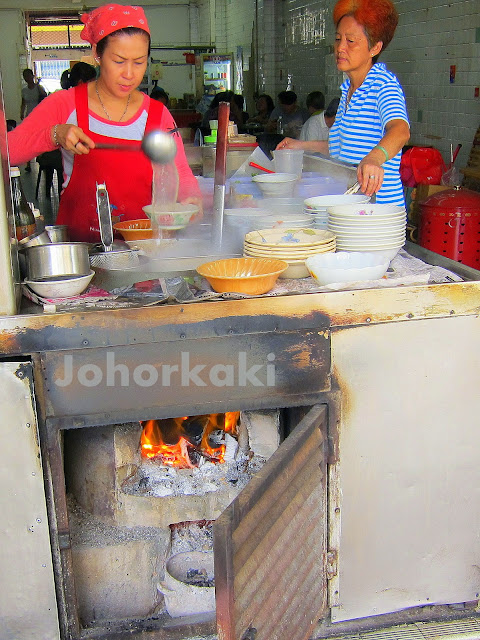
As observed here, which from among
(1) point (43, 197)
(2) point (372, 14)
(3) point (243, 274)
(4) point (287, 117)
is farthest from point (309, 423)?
(1) point (43, 197)

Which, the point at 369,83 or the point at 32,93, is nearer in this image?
the point at 369,83

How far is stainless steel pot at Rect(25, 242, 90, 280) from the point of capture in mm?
2045

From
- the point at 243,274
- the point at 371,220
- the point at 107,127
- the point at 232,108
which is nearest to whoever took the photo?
the point at 243,274

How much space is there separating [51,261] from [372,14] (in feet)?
6.10

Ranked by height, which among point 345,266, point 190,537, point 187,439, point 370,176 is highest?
point 370,176

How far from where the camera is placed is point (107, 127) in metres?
2.90

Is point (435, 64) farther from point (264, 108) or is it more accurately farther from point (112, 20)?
point (264, 108)

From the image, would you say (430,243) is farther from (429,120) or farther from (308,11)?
(308,11)

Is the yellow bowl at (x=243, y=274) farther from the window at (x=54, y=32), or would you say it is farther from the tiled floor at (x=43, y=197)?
the window at (x=54, y=32)

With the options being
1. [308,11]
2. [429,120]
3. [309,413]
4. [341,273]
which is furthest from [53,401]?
[308,11]

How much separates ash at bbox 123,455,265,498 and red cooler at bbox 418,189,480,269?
9.05ft

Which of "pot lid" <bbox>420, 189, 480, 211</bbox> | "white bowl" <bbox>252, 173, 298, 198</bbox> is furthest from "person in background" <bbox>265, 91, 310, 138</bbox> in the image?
"white bowl" <bbox>252, 173, 298, 198</bbox>

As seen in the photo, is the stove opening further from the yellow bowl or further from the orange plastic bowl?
the orange plastic bowl

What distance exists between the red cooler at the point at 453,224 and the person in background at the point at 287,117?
5066 mm
